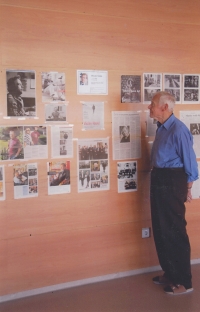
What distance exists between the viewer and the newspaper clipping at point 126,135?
3416 mm

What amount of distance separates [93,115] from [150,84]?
664mm

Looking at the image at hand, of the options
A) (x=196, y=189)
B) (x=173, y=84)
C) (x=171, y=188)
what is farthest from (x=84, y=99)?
(x=196, y=189)

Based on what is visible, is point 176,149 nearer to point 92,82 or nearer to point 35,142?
point 92,82

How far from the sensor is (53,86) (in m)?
3.14

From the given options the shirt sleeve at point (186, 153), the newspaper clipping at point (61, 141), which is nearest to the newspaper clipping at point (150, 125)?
the shirt sleeve at point (186, 153)

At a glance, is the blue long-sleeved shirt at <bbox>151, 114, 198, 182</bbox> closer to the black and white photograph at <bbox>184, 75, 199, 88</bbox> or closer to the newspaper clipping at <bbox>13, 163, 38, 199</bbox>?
the black and white photograph at <bbox>184, 75, 199, 88</bbox>

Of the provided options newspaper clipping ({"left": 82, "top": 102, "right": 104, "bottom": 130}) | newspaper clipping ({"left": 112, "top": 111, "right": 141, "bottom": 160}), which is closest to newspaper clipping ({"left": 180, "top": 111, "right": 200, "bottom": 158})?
newspaper clipping ({"left": 112, "top": 111, "right": 141, "bottom": 160})

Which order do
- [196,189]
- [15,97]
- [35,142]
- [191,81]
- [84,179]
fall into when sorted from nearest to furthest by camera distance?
[15,97] < [35,142] < [84,179] < [191,81] < [196,189]

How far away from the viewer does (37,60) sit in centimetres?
306

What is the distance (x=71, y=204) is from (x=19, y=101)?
995mm

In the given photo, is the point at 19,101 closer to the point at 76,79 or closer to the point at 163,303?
the point at 76,79

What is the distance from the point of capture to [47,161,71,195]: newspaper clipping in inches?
125

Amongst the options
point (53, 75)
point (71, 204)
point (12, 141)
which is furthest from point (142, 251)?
point (53, 75)

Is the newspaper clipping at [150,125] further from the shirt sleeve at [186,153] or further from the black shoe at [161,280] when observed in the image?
the black shoe at [161,280]
